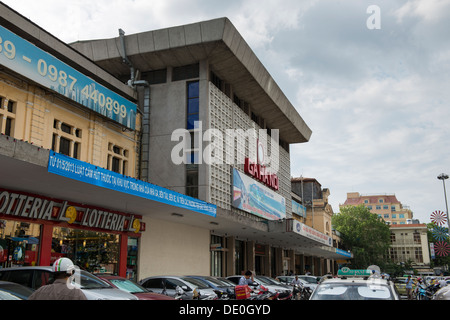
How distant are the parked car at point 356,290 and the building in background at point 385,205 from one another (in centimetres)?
13341

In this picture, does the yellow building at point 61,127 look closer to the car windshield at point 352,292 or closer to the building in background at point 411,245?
Result: the car windshield at point 352,292

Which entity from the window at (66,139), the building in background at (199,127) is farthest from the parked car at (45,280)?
the building in background at (199,127)

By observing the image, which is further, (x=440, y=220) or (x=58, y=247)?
(x=440, y=220)

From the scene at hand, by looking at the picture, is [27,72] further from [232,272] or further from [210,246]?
[232,272]

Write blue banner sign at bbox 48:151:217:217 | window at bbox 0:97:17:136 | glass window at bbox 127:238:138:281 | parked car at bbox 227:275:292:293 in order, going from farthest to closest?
glass window at bbox 127:238:138:281 < parked car at bbox 227:275:292:293 < window at bbox 0:97:17:136 < blue banner sign at bbox 48:151:217:217

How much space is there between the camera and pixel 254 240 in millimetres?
36750

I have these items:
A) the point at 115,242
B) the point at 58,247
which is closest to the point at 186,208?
the point at 115,242

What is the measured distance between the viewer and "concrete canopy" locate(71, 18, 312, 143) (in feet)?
89.8

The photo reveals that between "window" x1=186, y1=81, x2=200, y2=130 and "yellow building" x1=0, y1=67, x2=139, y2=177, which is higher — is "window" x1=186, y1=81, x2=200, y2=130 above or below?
above

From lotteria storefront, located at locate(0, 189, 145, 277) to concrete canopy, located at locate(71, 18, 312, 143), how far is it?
12.0 meters

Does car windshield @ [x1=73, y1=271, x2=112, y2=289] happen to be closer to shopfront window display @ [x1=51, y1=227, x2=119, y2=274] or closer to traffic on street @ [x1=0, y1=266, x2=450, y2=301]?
traffic on street @ [x1=0, y1=266, x2=450, y2=301]

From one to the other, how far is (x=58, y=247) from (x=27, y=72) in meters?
7.31

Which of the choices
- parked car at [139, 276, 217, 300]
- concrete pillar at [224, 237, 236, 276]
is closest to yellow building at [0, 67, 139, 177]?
parked car at [139, 276, 217, 300]

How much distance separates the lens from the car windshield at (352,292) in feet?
25.1
